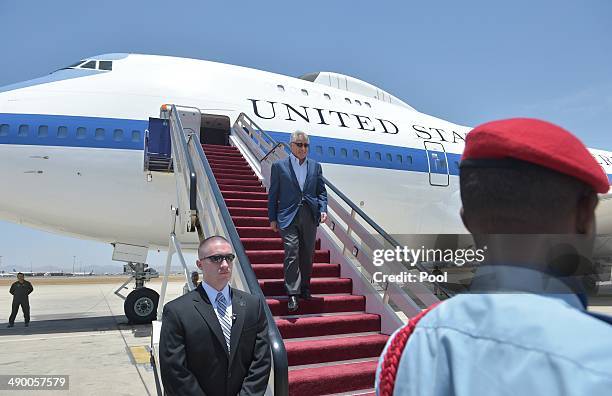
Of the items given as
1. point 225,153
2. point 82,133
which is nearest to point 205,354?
point 225,153

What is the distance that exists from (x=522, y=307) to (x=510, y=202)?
17cm

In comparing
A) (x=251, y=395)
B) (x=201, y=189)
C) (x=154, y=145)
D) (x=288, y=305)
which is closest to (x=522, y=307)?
(x=251, y=395)

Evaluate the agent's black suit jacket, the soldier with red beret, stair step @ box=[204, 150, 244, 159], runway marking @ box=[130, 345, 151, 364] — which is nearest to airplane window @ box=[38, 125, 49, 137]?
stair step @ box=[204, 150, 244, 159]

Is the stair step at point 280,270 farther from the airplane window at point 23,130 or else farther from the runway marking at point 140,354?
the airplane window at point 23,130

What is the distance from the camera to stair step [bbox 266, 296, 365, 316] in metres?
4.55

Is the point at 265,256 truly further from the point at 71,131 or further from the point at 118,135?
the point at 71,131

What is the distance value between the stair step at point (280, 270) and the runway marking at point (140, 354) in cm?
319

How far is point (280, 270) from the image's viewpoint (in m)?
5.20

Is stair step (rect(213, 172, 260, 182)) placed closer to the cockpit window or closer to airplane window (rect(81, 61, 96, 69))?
the cockpit window

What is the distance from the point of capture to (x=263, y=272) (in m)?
5.10

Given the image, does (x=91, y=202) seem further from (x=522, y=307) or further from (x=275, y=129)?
(x=522, y=307)

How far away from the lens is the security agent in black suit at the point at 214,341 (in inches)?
100.0

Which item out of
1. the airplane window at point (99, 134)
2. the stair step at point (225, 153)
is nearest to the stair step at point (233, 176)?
the stair step at point (225, 153)

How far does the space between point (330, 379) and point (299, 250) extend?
4.21ft
